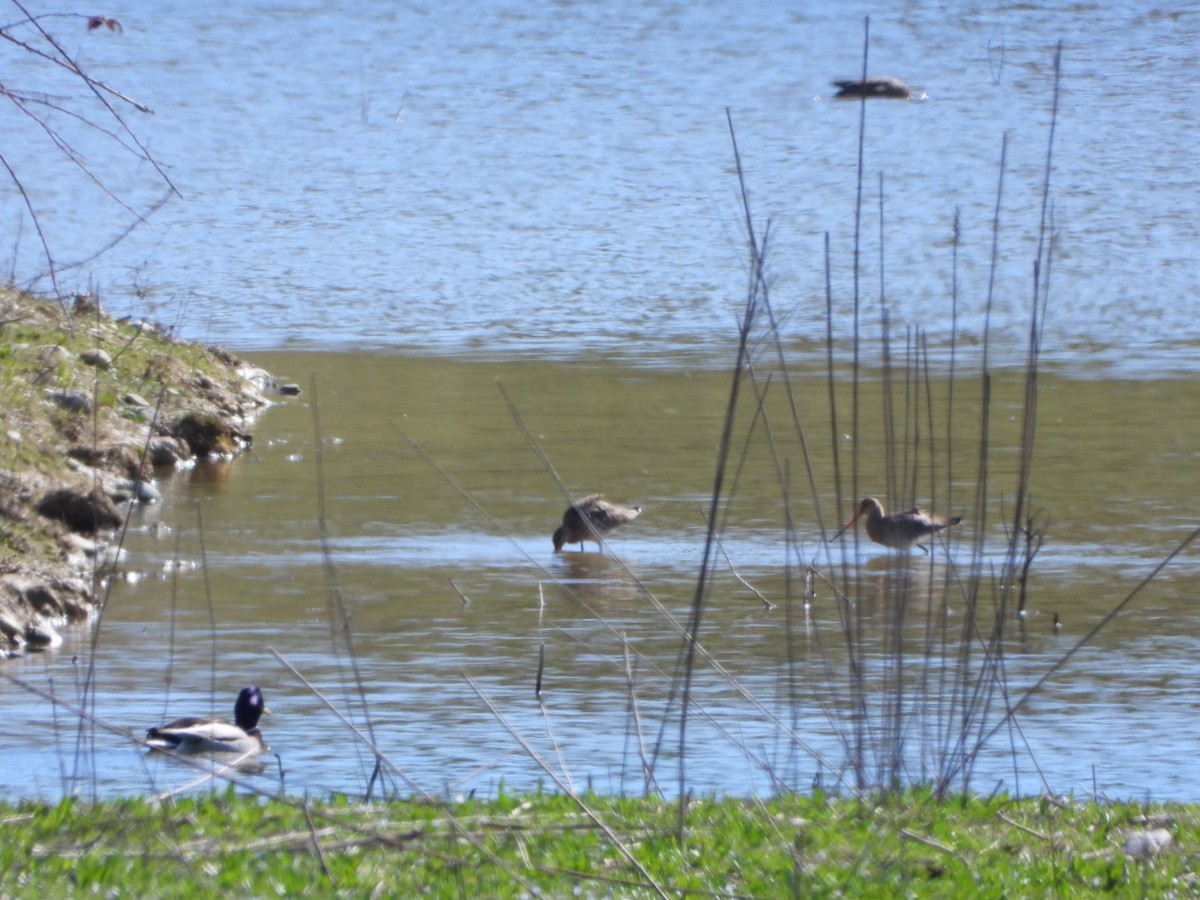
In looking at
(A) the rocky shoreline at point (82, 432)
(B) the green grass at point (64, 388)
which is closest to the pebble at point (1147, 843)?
(A) the rocky shoreline at point (82, 432)

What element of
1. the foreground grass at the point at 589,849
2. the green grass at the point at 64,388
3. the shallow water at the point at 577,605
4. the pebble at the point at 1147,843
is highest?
the green grass at the point at 64,388

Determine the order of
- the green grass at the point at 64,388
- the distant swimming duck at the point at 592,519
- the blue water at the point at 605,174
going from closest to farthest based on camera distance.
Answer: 1. the green grass at the point at 64,388
2. the distant swimming duck at the point at 592,519
3. the blue water at the point at 605,174

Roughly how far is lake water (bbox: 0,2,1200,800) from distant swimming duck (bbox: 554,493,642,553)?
0.48 ft

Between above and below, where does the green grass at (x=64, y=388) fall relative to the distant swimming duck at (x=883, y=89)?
below

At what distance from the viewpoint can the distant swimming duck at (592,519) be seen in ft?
33.4

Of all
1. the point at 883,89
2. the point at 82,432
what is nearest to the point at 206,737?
the point at 82,432

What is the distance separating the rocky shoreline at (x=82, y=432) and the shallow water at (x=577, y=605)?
0.82ft

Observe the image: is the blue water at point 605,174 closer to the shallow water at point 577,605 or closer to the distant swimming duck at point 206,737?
the shallow water at point 577,605

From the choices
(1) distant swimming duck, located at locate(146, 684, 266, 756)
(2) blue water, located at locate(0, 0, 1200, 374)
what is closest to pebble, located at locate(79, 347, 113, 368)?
(2) blue water, located at locate(0, 0, 1200, 374)

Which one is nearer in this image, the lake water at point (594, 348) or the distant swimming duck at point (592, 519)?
the lake water at point (594, 348)

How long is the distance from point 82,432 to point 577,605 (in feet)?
12.7

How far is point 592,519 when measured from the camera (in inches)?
403

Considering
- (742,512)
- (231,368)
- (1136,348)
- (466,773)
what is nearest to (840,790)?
(466,773)

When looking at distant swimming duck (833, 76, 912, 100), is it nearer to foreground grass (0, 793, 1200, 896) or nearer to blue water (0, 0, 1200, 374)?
blue water (0, 0, 1200, 374)
